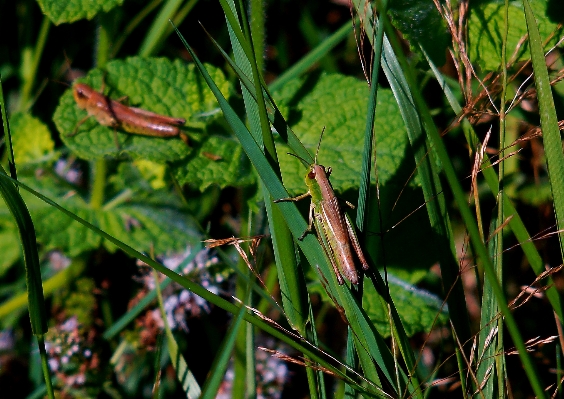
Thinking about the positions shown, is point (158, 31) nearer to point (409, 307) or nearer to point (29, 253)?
point (29, 253)

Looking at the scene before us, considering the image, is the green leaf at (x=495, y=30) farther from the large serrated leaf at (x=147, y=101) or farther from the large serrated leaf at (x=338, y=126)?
the large serrated leaf at (x=147, y=101)

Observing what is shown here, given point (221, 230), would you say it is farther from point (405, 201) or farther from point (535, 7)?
point (535, 7)

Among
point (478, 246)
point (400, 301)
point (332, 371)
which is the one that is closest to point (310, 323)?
point (332, 371)

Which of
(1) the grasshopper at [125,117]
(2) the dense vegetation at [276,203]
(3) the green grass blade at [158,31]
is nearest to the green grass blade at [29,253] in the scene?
(2) the dense vegetation at [276,203]

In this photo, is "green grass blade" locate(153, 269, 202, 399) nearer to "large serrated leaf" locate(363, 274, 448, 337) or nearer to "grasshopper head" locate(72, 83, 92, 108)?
"large serrated leaf" locate(363, 274, 448, 337)

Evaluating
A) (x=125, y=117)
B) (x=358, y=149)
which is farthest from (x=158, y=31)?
(x=358, y=149)

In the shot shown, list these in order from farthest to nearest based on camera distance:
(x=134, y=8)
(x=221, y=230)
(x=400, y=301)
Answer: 1. (x=134, y=8)
2. (x=221, y=230)
3. (x=400, y=301)
